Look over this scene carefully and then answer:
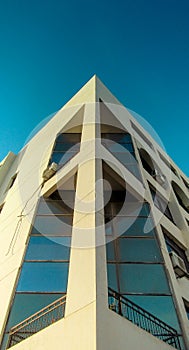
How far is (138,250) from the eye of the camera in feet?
20.9

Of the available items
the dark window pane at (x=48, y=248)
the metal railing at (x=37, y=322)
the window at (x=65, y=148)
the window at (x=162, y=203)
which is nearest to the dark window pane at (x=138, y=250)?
the dark window pane at (x=48, y=248)

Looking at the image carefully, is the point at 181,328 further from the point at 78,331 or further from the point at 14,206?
the point at 14,206

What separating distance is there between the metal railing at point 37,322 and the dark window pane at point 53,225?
1735 millimetres

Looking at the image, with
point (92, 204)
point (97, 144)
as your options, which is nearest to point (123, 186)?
point (97, 144)

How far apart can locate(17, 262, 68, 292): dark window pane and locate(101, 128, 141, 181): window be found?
4.11 m

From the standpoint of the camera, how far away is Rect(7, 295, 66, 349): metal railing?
15.8ft

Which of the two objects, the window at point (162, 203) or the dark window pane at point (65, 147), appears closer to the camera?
the dark window pane at point (65, 147)

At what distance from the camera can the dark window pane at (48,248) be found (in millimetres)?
6005

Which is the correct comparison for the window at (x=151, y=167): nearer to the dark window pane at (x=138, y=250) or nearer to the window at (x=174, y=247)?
the window at (x=174, y=247)

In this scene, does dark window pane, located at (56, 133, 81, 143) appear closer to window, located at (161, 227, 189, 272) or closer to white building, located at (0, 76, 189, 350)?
white building, located at (0, 76, 189, 350)

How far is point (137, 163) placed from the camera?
9344 mm

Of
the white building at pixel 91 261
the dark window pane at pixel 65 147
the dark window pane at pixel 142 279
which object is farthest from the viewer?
the dark window pane at pixel 65 147

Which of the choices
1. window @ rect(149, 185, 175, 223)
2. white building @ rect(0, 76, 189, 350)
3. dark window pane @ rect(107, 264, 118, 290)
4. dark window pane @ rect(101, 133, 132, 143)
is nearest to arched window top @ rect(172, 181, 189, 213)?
window @ rect(149, 185, 175, 223)

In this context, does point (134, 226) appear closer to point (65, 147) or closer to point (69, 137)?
point (65, 147)
